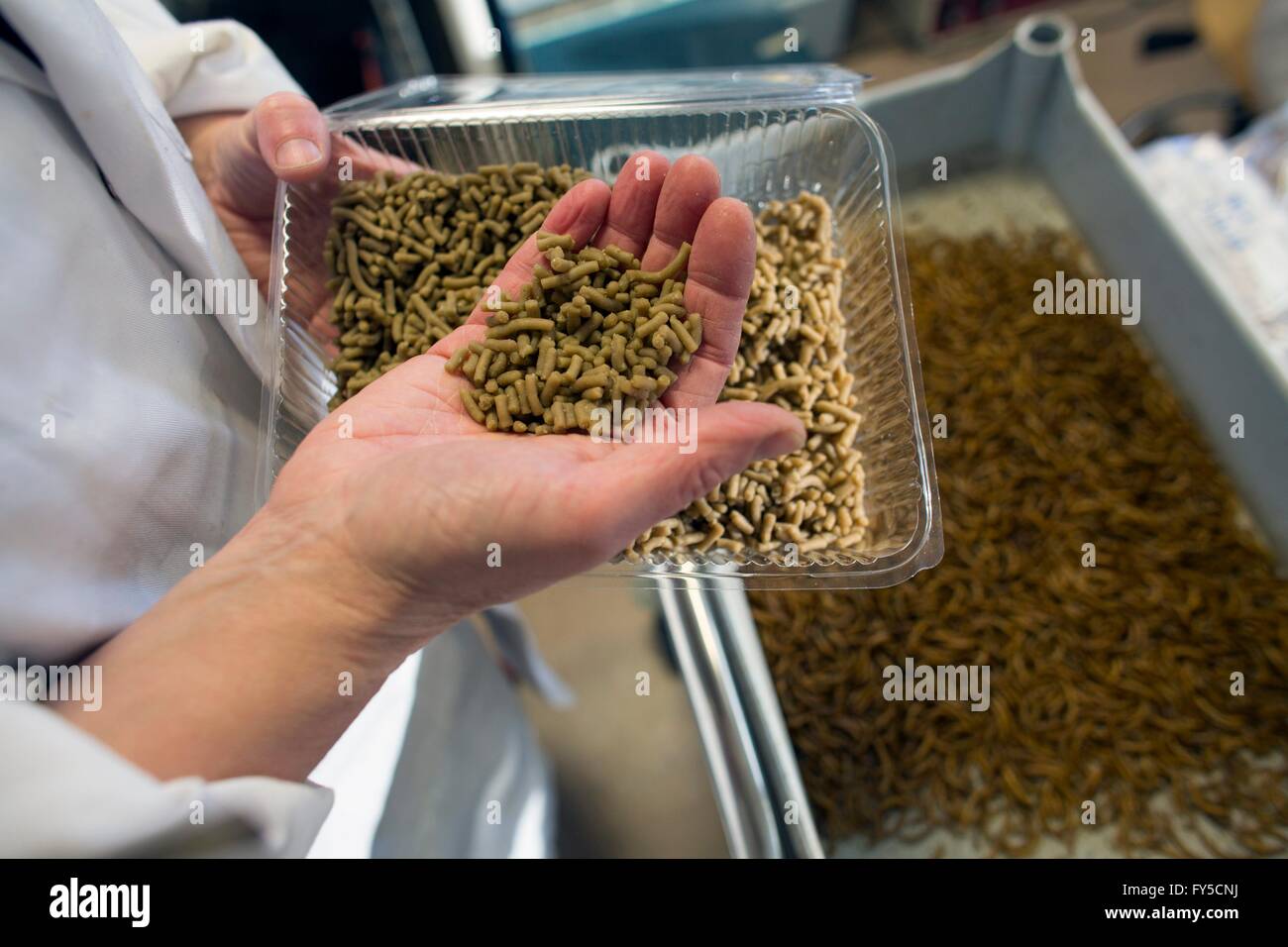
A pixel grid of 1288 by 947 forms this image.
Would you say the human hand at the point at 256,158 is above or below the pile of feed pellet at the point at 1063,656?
above

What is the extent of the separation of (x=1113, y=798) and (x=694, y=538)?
0.95m

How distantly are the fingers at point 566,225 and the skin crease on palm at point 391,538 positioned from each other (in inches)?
3.2

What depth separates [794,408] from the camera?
3.56 ft

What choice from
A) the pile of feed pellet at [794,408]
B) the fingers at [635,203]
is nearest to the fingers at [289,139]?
the fingers at [635,203]

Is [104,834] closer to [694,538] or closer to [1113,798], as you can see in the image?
[694,538]

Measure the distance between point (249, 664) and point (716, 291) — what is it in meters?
0.67

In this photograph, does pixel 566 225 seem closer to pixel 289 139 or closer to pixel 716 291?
pixel 716 291

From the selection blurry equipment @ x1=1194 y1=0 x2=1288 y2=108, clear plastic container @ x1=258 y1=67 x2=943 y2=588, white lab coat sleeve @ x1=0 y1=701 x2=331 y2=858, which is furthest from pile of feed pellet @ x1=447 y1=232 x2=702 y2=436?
blurry equipment @ x1=1194 y1=0 x2=1288 y2=108

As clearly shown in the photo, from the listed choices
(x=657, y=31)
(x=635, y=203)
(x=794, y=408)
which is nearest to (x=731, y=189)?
(x=635, y=203)

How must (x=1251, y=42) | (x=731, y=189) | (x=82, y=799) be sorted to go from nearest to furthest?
1. (x=82, y=799)
2. (x=731, y=189)
3. (x=1251, y=42)

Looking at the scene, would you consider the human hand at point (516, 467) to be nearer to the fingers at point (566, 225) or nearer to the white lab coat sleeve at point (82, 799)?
the fingers at point (566, 225)

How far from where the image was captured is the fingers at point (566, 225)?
1.02m

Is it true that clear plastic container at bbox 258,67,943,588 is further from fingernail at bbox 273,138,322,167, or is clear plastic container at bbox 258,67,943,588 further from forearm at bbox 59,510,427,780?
forearm at bbox 59,510,427,780

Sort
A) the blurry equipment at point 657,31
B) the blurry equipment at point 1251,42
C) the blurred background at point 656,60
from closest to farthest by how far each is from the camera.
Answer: the blurred background at point 656,60 → the blurry equipment at point 1251,42 → the blurry equipment at point 657,31
